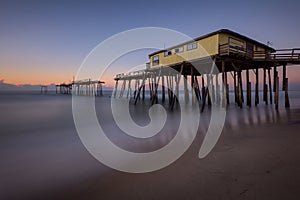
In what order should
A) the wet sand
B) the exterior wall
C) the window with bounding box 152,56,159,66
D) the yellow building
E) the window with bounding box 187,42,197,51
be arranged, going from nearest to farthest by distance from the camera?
the wet sand, the yellow building, the exterior wall, the window with bounding box 187,42,197,51, the window with bounding box 152,56,159,66

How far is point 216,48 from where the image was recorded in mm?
12367

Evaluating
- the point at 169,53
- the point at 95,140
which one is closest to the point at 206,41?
the point at 169,53

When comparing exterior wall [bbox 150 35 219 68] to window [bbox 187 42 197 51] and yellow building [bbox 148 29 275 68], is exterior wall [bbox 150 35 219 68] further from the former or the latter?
window [bbox 187 42 197 51]

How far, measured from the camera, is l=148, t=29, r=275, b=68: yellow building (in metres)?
12.3

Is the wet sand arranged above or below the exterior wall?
below

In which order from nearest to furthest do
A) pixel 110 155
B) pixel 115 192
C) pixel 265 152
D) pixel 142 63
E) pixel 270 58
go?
1. pixel 115 192
2. pixel 265 152
3. pixel 110 155
4. pixel 270 58
5. pixel 142 63

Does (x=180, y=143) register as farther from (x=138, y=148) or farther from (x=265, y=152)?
(x=265, y=152)

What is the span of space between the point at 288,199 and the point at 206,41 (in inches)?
510

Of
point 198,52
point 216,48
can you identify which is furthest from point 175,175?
point 198,52

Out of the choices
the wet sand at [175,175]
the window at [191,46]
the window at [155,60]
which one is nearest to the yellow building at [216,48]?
the window at [191,46]

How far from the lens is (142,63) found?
2633 cm

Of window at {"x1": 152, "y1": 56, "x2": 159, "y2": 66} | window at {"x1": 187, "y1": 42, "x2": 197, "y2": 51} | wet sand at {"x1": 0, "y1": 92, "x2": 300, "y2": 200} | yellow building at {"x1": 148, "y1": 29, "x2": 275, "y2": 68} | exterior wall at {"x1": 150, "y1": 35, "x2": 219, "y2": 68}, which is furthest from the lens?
window at {"x1": 152, "y1": 56, "x2": 159, "y2": 66}

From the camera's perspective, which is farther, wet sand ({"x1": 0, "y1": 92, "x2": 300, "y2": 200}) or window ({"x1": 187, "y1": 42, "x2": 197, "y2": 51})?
window ({"x1": 187, "y1": 42, "x2": 197, "y2": 51})

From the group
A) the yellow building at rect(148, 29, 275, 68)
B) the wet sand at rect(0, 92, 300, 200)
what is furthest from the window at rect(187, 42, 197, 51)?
the wet sand at rect(0, 92, 300, 200)
